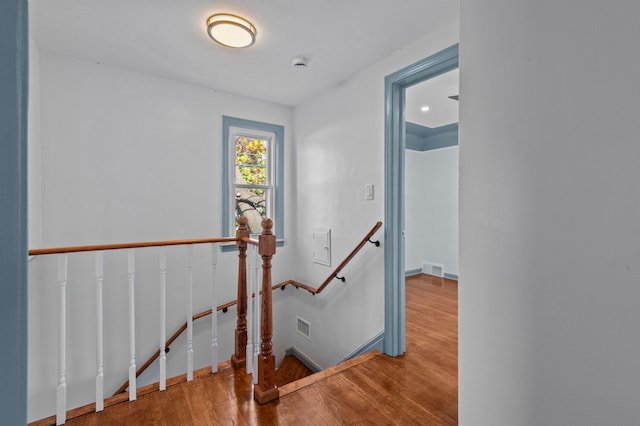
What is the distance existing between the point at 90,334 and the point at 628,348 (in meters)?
3.18

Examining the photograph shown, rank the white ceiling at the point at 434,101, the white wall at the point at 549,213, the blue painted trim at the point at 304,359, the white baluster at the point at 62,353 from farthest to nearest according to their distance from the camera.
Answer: the blue painted trim at the point at 304,359
the white ceiling at the point at 434,101
the white baluster at the point at 62,353
the white wall at the point at 549,213

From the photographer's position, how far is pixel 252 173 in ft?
11.1

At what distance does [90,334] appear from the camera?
235 centimetres

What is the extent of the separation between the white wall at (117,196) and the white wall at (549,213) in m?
2.60

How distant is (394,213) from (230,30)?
1770 mm

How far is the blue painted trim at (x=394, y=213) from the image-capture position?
225cm

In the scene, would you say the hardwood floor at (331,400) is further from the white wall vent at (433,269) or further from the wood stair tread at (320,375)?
the white wall vent at (433,269)

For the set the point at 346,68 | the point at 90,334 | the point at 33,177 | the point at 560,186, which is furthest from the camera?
the point at 346,68

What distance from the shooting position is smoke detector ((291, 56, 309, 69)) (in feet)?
7.77

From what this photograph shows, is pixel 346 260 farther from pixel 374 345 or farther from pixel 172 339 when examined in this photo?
pixel 172 339

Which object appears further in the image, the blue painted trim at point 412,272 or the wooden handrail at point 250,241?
the blue painted trim at point 412,272

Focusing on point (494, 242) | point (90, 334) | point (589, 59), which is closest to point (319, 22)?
point (589, 59)

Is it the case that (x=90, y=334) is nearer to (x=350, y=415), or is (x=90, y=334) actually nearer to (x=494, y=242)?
(x=350, y=415)
